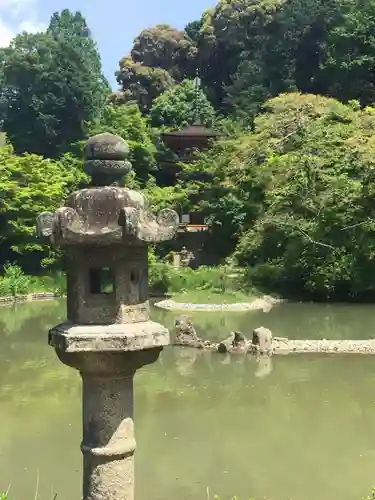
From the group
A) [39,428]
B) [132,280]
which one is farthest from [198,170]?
[132,280]

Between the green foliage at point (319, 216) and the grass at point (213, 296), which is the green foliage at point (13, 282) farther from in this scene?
the green foliage at point (319, 216)

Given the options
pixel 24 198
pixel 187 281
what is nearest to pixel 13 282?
pixel 24 198

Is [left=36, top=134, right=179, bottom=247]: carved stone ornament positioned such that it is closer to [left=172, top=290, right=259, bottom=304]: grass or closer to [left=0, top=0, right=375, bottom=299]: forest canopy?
[left=172, top=290, right=259, bottom=304]: grass

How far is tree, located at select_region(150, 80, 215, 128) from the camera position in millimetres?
39750

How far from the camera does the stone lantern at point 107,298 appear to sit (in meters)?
3.93

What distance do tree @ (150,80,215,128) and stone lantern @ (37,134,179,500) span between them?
35414 millimetres

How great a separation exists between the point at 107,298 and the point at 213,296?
18447mm

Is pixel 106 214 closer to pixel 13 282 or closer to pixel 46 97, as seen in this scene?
pixel 13 282

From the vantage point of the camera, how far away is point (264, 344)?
47.6ft

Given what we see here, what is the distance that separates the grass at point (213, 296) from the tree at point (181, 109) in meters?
17.7

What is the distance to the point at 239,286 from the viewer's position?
78.1ft

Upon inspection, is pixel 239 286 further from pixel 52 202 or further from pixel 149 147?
pixel 149 147

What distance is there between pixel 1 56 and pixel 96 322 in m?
44.0

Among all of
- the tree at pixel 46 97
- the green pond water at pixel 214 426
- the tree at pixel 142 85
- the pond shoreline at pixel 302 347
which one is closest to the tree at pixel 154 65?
the tree at pixel 142 85
